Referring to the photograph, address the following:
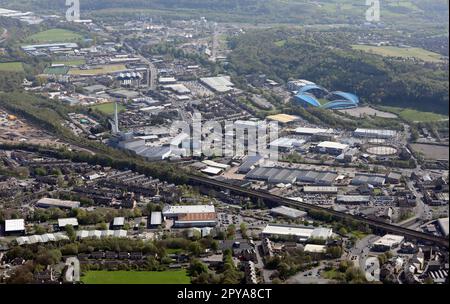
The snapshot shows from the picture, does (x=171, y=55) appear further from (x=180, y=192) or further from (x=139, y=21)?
(x=180, y=192)

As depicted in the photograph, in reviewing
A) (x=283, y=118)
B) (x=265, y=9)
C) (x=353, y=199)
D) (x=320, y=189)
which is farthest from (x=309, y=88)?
(x=265, y=9)

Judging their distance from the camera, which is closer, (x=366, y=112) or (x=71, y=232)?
(x=71, y=232)

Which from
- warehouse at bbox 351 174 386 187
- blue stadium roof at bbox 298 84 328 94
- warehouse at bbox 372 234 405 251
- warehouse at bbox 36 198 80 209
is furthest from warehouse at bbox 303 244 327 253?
blue stadium roof at bbox 298 84 328 94

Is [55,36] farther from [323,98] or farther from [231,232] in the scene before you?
[231,232]

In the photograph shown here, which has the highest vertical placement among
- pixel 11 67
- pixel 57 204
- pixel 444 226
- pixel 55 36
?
pixel 55 36

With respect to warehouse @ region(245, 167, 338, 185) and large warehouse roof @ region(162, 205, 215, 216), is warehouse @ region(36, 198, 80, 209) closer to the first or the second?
large warehouse roof @ region(162, 205, 215, 216)

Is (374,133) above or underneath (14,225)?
above

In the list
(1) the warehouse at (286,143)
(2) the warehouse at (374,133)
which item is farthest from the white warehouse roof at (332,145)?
(2) the warehouse at (374,133)

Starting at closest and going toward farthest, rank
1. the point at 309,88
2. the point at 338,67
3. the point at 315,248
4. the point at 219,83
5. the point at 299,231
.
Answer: the point at 315,248 → the point at 299,231 → the point at 309,88 → the point at 338,67 → the point at 219,83

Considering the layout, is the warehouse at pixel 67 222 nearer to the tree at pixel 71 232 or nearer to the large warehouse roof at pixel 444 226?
the tree at pixel 71 232
